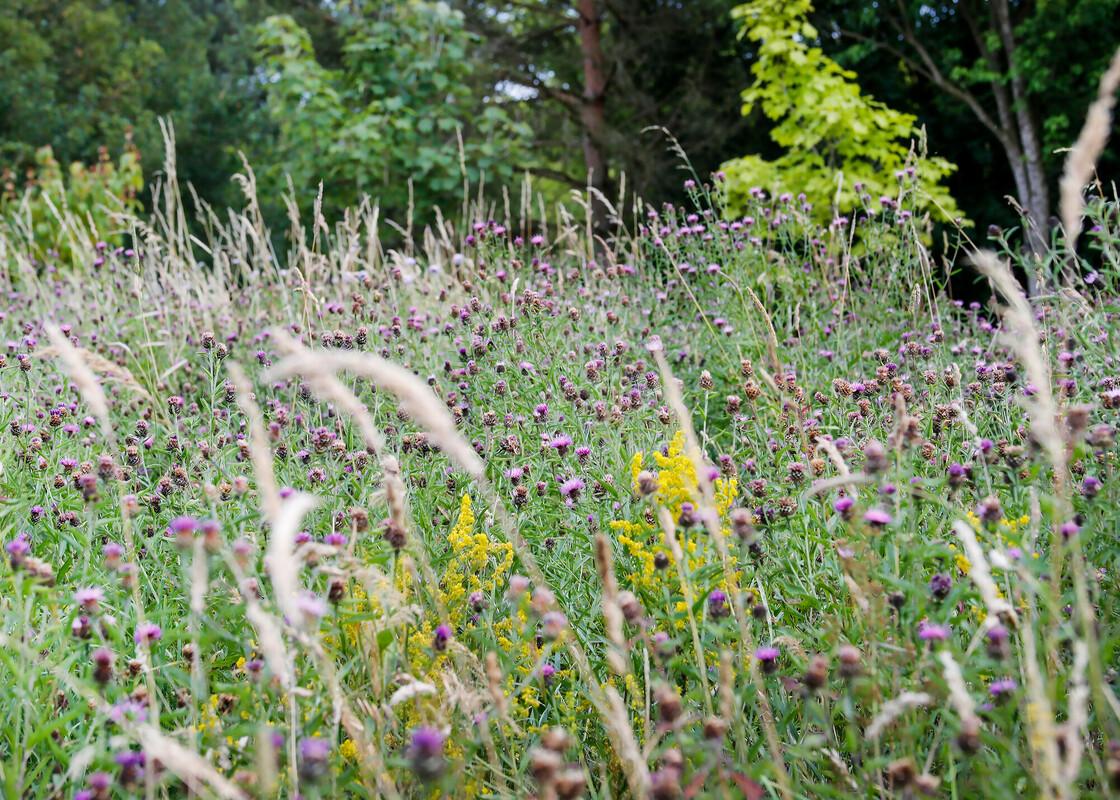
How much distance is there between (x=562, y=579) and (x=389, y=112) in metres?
10.9

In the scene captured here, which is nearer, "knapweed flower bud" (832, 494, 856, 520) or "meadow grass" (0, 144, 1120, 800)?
"meadow grass" (0, 144, 1120, 800)

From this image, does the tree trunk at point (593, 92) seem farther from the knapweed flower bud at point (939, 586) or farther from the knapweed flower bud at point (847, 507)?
the knapweed flower bud at point (939, 586)

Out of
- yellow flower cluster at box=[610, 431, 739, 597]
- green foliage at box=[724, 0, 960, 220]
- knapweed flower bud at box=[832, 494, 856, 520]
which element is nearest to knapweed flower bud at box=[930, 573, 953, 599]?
knapweed flower bud at box=[832, 494, 856, 520]

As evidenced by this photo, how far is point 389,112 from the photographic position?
1261 centimetres

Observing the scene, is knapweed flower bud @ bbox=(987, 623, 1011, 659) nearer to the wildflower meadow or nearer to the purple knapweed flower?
the wildflower meadow

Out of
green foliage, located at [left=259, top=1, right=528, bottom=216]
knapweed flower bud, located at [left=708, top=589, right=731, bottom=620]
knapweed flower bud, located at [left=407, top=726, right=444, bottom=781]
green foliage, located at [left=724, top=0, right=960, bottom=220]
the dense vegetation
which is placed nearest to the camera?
knapweed flower bud, located at [left=407, top=726, right=444, bottom=781]

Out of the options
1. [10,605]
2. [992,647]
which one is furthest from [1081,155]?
[10,605]

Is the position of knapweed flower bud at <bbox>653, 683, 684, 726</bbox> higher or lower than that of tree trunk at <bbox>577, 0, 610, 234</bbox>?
lower

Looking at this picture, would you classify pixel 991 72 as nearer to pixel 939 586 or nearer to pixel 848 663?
pixel 939 586

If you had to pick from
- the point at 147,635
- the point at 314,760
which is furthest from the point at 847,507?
the point at 147,635

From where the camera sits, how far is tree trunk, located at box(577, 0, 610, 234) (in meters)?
13.8

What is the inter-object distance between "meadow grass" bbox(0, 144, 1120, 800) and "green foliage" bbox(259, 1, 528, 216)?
801 cm

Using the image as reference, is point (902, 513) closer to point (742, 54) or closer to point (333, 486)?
point (333, 486)

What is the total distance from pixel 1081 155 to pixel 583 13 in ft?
44.3
